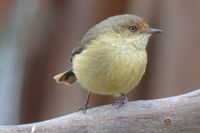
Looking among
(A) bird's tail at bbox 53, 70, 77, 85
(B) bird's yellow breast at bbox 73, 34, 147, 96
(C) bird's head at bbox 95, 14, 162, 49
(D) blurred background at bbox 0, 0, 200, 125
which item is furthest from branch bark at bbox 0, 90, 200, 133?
(D) blurred background at bbox 0, 0, 200, 125

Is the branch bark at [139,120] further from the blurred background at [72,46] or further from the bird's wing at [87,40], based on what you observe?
the blurred background at [72,46]

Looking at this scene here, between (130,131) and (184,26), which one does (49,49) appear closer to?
(184,26)

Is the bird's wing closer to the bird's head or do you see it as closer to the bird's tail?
the bird's head

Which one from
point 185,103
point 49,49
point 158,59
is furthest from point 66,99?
point 185,103

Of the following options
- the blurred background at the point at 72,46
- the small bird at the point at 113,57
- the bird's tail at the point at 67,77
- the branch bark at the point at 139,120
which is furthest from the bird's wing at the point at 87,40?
the blurred background at the point at 72,46

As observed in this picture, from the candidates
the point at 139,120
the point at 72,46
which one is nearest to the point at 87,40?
the point at 139,120

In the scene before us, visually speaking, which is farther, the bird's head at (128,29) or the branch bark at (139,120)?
the bird's head at (128,29)

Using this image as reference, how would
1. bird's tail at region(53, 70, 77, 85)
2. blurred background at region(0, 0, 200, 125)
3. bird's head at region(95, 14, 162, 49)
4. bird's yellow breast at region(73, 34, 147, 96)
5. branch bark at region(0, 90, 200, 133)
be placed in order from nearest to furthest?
branch bark at region(0, 90, 200, 133)
bird's yellow breast at region(73, 34, 147, 96)
bird's head at region(95, 14, 162, 49)
bird's tail at region(53, 70, 77, 85)
blurred background at region(0, 0, 200, 125)
